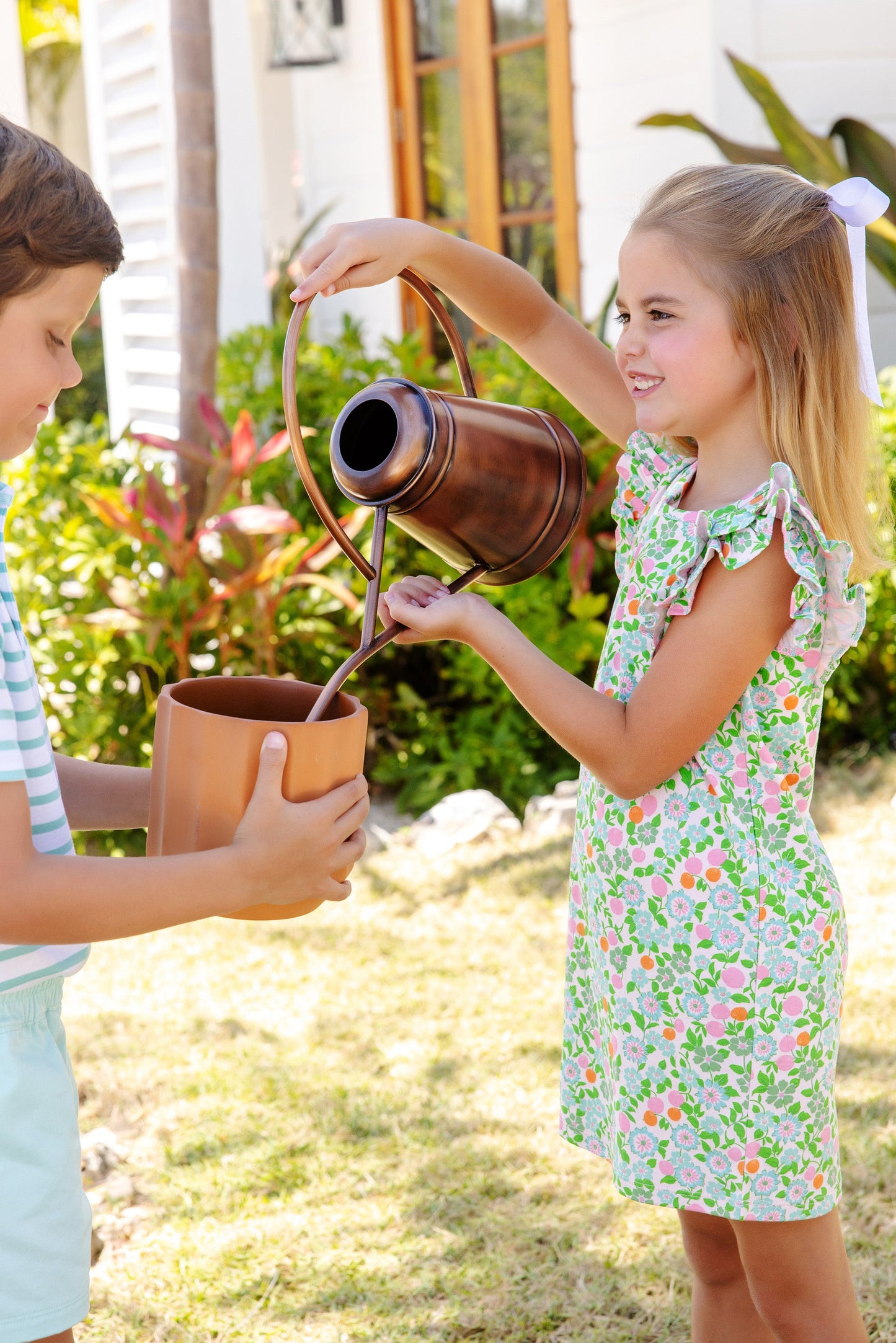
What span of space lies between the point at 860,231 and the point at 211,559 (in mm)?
2473

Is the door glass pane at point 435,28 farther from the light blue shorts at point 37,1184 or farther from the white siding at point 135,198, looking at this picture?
the light blue shorts at point 37,1184

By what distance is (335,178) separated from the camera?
6.21 meters

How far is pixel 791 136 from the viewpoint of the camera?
374 cm

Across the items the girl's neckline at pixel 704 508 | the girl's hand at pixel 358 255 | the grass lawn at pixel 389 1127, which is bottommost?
the grass lawn at pixel 389 1127

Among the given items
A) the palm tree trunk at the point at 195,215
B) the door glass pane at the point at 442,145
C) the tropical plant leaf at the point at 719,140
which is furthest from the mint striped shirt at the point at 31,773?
the door glass pane at the point at 442,145

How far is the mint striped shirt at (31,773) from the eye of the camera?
1184 mm

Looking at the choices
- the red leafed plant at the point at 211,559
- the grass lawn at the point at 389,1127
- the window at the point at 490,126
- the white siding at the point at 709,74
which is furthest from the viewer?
the window at the point at 490,126

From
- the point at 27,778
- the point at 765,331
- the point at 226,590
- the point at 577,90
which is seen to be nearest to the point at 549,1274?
the point at 27,778

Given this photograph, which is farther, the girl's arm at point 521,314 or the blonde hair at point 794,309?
the girl's arm at point 521,314

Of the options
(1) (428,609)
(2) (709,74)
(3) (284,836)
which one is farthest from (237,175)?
(3) (284,836)

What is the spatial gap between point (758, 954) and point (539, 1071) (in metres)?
1.25

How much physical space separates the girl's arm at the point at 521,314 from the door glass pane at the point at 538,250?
11.4ft

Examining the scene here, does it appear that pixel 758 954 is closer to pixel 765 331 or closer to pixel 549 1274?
pixel 765 331

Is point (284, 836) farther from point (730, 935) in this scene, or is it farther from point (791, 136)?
point (791, 136)
